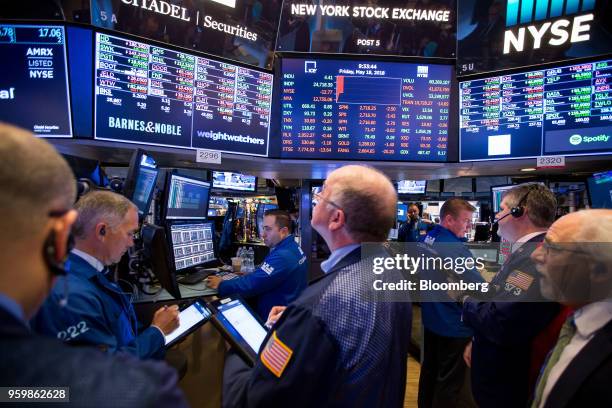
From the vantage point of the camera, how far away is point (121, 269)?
2305 mm

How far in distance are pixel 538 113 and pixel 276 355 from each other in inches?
107

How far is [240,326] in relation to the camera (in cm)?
176

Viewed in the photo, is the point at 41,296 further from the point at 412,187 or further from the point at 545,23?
the point at 412,187

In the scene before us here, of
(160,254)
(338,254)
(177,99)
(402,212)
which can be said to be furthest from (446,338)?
(402,212)

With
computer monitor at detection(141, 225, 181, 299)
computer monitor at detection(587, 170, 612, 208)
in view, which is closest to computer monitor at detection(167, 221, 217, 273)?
computer monitor at detection(141, 225, 181, 299)

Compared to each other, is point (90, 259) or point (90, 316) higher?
point (90, 259)

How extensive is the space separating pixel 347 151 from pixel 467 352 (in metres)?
1.70

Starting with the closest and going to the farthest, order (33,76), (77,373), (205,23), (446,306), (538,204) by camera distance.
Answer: (77,373), (33,76), (538,204), (205,23), (446,306)

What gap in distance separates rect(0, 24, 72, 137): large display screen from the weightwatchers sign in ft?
0.98

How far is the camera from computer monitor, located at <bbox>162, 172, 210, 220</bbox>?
2.61 metres

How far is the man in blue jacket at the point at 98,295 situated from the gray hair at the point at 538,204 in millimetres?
2246

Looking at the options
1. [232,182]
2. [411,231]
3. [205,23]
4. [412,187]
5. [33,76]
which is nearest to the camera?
[33,76]

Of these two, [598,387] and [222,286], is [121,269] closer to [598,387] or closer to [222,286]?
[222,286]

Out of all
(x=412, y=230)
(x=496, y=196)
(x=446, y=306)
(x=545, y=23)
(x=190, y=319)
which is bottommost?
(x=446, y=306)
